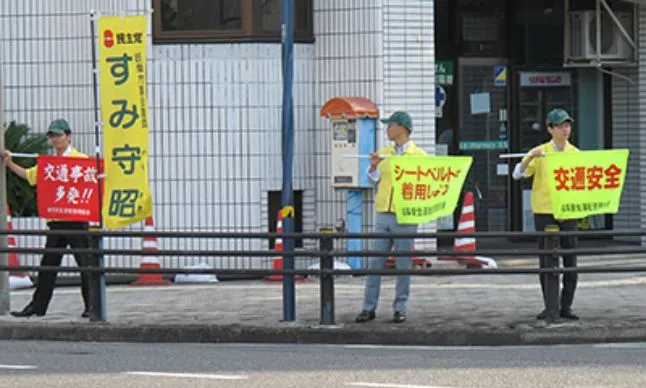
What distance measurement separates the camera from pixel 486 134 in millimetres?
21031

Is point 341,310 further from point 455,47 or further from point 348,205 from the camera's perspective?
point 455,47

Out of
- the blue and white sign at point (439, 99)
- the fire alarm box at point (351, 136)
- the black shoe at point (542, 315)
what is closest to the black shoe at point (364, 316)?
the black shoe at point (542, 315)

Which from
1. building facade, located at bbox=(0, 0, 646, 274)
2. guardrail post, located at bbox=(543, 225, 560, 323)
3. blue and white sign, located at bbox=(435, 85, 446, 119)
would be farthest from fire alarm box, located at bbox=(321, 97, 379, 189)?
guardrail post, located at bbox=(543, 225, 560, 323)

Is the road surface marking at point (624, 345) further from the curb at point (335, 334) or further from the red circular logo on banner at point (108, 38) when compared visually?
the red circular logo on banner at point (108, 38)

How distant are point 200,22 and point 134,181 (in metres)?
4.84

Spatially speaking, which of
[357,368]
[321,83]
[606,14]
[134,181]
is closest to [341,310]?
[134,181]

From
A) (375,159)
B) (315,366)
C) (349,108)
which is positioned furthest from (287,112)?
(349,108)

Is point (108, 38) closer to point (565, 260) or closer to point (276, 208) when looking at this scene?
point (565, 260)

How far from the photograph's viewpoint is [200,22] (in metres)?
18.0

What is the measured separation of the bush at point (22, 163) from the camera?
17.5m

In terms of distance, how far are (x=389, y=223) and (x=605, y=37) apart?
779 centimetres

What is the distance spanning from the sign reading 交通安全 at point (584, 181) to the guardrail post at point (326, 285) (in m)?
2.11

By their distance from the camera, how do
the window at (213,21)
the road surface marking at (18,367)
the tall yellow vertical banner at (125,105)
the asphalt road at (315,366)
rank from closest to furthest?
the asphalt road at (315,366) → the road surface marking at (18,367) → the tall yellow vertical banner at (125,105) → the window at (213,21)

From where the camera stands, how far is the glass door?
20.8 metres
